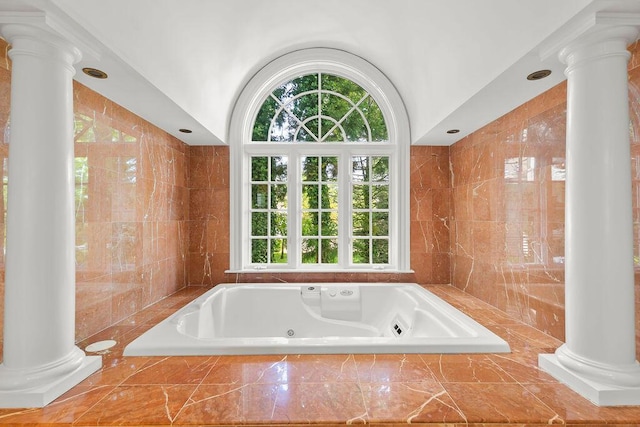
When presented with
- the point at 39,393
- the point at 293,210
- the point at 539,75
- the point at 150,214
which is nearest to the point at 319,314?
the point at 293,210

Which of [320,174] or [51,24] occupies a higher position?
[51,24]

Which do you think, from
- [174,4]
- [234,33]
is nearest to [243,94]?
[234,33]

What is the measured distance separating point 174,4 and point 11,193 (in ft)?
3.74

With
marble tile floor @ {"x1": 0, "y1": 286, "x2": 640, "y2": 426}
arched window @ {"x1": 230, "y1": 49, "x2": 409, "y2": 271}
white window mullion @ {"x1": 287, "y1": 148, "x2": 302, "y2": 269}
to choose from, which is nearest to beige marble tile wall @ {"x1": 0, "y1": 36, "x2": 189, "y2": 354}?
marble tile floor @ {"x1": 0, "y1": 286, "x2": 640, "y2": 426}

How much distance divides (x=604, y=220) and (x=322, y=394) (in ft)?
3.96

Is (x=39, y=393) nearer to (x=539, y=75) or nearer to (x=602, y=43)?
A: (x=602, y=43)

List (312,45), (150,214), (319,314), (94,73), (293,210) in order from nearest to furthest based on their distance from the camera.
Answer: (94,73) → (150,214) → (319,314) → (312,45) → (293,210)

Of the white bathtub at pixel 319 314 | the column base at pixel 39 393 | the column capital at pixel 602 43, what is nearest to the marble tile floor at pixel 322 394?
the column base at pixel 39 393

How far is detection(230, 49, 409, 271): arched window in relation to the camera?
3.13 meters

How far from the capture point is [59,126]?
126 centimetres

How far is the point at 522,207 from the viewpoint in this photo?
6.66 ft

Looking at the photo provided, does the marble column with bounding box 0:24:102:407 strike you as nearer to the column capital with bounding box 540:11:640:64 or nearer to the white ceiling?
the white ceiling

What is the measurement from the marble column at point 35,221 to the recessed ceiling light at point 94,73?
0.34 m

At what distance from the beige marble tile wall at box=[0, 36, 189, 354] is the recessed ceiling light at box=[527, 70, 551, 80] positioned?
229cm
